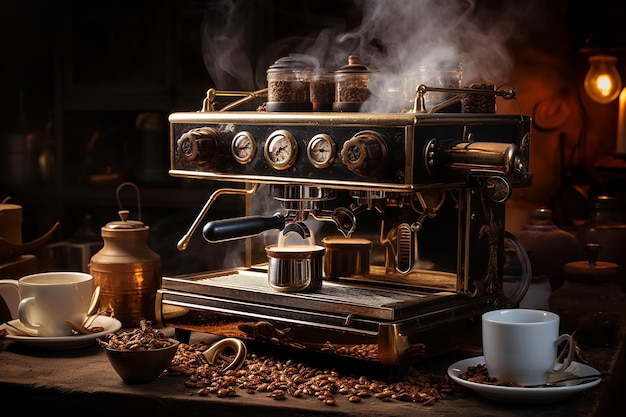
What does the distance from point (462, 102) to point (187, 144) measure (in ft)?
1.96

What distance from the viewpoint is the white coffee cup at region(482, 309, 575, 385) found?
178 centimetres

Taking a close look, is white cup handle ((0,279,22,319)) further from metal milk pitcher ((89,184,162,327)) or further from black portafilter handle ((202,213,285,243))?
black portafilter handle ((202,213,285,243))

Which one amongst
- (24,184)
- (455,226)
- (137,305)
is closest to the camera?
(455,226)

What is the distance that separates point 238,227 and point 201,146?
0.23 m

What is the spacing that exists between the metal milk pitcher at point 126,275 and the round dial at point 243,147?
393 mm

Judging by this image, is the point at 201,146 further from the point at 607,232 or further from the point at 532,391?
the point at 607,232

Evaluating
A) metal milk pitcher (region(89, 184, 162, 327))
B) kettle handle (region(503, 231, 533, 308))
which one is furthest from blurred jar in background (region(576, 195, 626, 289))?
metal milk pitcher (region(89, 184, 162, 327))

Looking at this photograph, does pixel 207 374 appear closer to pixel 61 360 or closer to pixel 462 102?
pixel 61 360

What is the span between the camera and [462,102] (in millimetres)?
2102

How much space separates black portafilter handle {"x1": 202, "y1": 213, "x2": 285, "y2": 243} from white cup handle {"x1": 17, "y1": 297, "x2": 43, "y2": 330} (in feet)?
1.39

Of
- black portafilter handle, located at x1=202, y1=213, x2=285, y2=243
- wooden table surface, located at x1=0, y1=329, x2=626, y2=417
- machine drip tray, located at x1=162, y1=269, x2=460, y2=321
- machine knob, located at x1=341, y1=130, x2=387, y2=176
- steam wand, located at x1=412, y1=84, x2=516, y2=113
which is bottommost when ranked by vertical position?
wooden table surface, located at x1=0, y1=329, x2=626, y2=417

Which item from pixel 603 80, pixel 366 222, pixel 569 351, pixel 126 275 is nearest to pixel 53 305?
pixel 126 275

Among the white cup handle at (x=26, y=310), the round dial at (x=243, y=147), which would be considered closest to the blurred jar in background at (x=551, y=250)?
the round dial at (x=243, y=147)

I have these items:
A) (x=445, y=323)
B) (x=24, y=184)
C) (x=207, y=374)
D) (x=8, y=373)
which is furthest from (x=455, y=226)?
(x=24, y=184)
